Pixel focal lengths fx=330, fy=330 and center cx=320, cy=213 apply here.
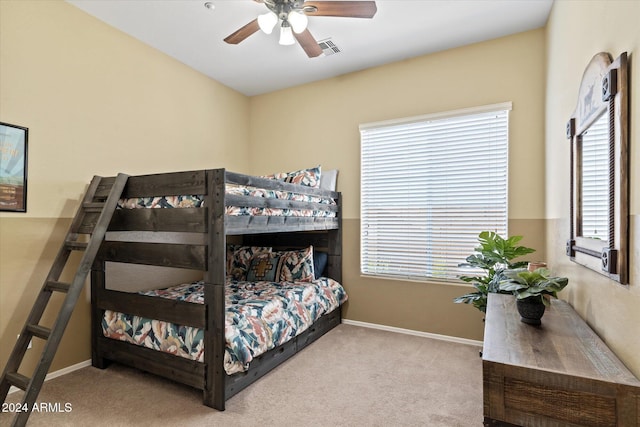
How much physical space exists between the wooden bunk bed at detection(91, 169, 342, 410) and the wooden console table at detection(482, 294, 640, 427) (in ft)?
5.11

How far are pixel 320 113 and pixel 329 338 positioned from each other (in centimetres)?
255

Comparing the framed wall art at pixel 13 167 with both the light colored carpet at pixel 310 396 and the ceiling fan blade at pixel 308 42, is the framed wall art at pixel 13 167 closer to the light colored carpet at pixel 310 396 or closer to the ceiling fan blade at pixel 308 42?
the light colored carpet at pixel 310 396

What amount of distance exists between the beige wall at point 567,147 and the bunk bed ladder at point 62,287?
2.75m

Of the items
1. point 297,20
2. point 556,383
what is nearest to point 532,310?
point 556,383

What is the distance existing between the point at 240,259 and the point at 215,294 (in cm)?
165

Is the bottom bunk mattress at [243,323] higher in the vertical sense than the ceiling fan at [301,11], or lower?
lower

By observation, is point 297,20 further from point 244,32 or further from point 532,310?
point 532,310

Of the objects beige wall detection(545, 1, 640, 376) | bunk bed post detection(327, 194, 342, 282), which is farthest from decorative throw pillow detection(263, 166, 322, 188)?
beige wall detection(545, 1, 640, 376)

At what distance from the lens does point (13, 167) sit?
2.27 meters

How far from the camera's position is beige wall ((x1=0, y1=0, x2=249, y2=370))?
2.29 metres

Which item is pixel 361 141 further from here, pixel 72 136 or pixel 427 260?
pixel 72 136

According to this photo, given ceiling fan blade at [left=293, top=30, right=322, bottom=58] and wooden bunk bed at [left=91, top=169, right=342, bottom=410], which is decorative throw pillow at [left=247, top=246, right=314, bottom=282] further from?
ceiling fan blade at [left=293, top=30, right=322, bottom=58]

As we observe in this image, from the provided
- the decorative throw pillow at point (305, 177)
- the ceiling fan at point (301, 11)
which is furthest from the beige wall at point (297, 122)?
the ceiling fan at point (301, 11)

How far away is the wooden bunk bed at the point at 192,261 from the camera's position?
212 cm
